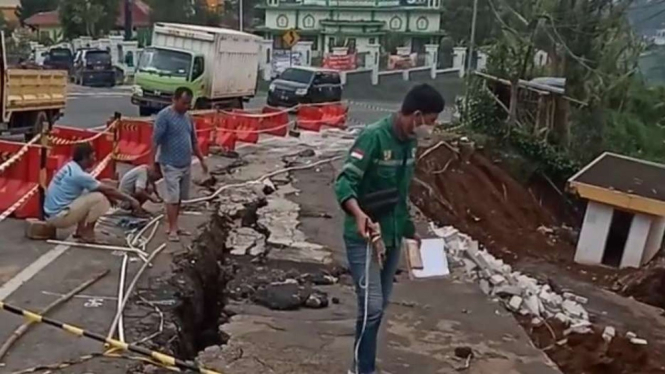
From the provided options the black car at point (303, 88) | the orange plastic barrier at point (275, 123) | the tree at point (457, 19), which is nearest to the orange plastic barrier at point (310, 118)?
the orange plastic barrier at point (275, 123)

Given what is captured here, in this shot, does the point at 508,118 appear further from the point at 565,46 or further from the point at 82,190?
the point at 82,190

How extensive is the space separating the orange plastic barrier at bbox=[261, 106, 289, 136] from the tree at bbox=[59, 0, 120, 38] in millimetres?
40837

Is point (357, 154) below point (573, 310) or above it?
above

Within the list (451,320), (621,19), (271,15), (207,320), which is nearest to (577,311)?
(451,320)

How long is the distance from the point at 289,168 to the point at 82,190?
8.88 meters

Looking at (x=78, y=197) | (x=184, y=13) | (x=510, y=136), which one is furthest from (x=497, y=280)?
(x=184, y=13)

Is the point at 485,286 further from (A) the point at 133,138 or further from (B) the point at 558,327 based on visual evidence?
(A) the point at 133,138

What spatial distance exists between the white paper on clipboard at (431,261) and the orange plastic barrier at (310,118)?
23140 mm

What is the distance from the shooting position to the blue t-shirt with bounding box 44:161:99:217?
35.4ft

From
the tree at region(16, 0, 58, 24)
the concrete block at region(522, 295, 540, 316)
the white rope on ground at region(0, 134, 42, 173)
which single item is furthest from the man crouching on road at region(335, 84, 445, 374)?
the tree at region(16, 0, 58, 24)

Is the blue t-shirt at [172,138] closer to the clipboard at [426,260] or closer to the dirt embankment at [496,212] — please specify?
the clipboard at [426,260]

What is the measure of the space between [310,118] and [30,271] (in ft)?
72.8

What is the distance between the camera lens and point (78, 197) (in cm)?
1090

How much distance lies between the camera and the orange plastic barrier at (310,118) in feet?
99.5
